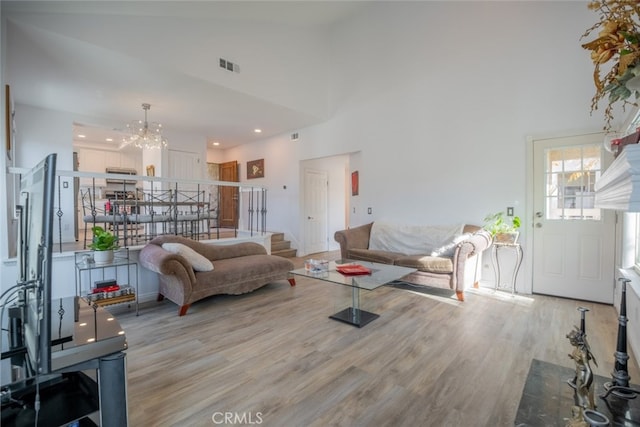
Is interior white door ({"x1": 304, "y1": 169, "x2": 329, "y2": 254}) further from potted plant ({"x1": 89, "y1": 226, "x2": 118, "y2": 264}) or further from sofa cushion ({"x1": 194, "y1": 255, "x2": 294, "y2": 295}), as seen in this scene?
potted plant ({"x1": 89, "y1": 226, "x2": 118, "y2": 264})

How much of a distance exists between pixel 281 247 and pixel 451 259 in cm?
388

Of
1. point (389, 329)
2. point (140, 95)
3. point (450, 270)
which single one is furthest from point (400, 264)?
point (140, 95)

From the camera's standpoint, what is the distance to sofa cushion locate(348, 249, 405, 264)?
167 inches

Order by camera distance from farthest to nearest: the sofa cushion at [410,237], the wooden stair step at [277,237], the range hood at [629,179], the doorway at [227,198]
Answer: the doorway at [227,198] < the wooden stair step at [277,237] < the sofa cushion at [410,237] < the range hood at [629,179]

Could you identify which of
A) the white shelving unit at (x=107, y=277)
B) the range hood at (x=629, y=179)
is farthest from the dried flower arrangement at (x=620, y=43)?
the white shelving unit at (x=107, y=277)

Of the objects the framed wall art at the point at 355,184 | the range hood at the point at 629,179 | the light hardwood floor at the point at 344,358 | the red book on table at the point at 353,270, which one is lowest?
the light hardwood floor at the point at 344,358

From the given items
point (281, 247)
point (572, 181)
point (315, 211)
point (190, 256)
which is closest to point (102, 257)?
point (190, 256)

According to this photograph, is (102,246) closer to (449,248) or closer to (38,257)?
(38,257)

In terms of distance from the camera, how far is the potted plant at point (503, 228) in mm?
3924

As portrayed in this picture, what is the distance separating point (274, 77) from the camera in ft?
16.6

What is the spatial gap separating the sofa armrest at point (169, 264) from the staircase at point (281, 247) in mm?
3271

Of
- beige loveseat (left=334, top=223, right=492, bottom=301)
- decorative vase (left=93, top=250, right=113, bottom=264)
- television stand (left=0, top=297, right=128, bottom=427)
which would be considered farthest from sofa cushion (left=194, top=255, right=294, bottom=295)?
television stand (left=0, top=297, right=128, bottom=427)

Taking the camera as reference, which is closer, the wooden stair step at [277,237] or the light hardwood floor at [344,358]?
the light hardwood floor at [344,358]

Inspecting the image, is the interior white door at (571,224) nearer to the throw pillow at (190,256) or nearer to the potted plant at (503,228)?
the potted plant at (503,228)
